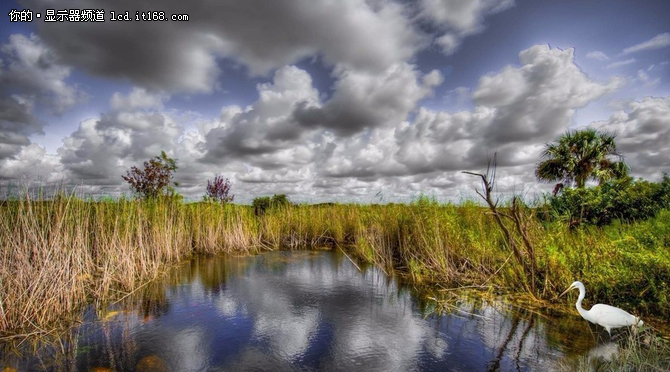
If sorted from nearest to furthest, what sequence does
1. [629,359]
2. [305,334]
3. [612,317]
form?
1. [629,359]
2. [612,317]
3. [305,334]

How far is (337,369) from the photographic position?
12.7ft

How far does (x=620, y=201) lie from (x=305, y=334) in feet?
35.7

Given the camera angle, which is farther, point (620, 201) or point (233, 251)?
point (233, 251)

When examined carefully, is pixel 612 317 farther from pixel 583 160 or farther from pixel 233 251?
pixel 583 160

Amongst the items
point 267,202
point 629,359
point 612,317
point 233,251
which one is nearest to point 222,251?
point 233,251

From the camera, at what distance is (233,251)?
12.3 meters

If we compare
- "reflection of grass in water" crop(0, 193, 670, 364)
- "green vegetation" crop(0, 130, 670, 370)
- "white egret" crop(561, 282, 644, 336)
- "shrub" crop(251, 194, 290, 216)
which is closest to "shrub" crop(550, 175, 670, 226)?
"green vegetation" crop(0, 130, 670, 370)

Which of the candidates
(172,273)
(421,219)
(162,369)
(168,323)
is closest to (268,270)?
(172,273)

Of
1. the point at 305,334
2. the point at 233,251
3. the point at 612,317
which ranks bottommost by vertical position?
the point at 305,334

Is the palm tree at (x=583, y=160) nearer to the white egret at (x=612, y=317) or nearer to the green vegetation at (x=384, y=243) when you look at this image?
the green vegetation at (x=384, y=243)

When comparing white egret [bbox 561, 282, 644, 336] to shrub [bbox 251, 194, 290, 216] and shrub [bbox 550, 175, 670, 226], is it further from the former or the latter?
shrub [bbox 251, 194, 290, 216]

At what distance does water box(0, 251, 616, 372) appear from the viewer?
4027mm

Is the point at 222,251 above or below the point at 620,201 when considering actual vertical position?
below

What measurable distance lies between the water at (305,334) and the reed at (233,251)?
28.2 inches
